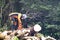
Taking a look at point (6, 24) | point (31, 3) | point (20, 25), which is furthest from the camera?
point (31, 3)

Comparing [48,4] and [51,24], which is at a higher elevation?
[48,4]

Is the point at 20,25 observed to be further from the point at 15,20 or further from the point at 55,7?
the point at 55,7

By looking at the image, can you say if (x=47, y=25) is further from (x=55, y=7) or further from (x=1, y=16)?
(x=1, y=16)

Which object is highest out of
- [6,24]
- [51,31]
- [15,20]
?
[15,20]

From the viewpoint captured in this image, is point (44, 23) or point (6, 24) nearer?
point (6, 24)

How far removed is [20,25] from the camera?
17.0 ft

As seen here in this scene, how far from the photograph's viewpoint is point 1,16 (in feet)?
21.3

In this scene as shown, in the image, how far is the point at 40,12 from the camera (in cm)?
730

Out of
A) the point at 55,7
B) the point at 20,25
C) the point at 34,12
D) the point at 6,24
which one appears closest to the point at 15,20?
the point at 20,25

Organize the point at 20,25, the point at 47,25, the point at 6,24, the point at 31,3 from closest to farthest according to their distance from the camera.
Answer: the point at 20,25 < the point at 6,24 < the point at 47,25 < the point at 31,3

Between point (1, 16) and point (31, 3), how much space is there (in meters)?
1.55

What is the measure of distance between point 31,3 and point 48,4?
2.43ft

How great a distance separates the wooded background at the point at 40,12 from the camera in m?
6.71

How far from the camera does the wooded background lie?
671 cm
